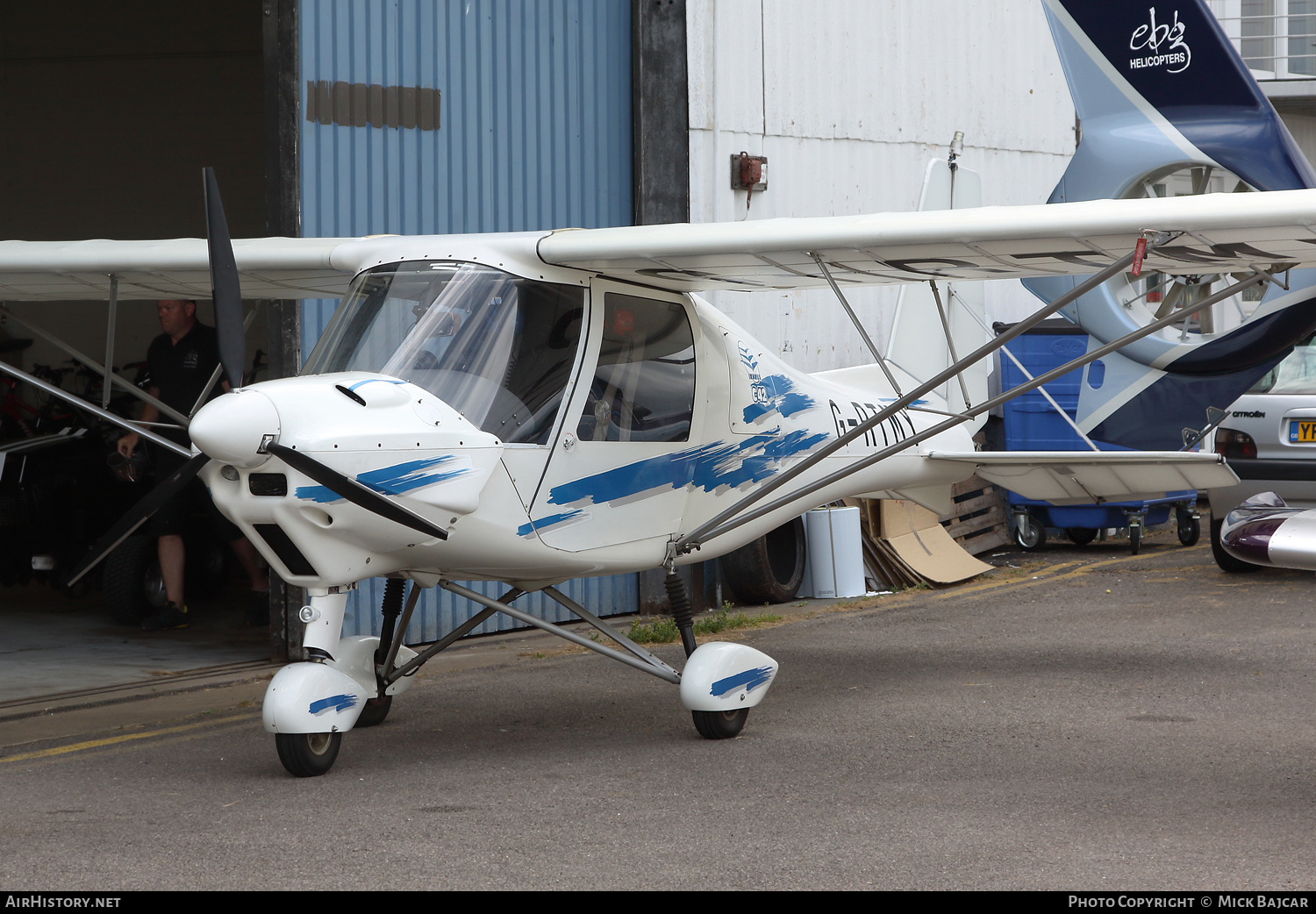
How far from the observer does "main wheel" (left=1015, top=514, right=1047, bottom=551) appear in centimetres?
1328

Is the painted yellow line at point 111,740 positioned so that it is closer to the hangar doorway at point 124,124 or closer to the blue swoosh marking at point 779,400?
the blue swoosh marking at point 779,400

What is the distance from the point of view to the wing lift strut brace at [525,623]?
6.02 m

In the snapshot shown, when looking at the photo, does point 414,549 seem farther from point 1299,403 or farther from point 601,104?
point 1299,403

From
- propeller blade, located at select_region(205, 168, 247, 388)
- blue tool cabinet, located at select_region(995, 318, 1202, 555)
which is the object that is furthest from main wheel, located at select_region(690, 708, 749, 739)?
blue tool cabinet, located at select_region(995, 318, 1202, 555)

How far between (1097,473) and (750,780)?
135 inches

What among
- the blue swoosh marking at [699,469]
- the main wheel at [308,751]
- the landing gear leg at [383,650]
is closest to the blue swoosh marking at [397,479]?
the blue swoosh marking at [699,469]

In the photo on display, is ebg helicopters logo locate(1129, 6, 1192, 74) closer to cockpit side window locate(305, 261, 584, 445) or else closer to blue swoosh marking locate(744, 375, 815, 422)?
blue swoosh marking locate(744, 375, 815, 422)

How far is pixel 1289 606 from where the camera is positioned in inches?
379

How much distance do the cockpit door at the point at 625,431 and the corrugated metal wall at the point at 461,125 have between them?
3018mm

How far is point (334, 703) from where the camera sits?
17.7 ft

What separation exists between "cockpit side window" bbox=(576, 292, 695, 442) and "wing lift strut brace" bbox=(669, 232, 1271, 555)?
0.49 metres

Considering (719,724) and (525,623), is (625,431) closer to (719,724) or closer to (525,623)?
(525,623)

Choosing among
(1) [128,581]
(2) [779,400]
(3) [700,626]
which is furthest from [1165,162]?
(1) [128,581]

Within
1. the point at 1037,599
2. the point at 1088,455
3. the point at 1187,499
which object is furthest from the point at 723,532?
the point at 1187,499
